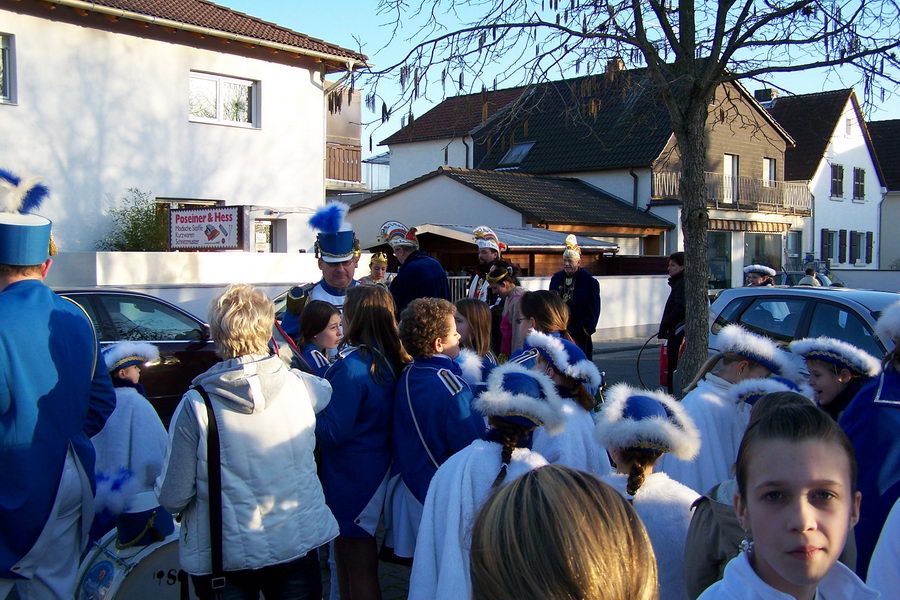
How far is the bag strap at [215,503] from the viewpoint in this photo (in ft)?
9.89

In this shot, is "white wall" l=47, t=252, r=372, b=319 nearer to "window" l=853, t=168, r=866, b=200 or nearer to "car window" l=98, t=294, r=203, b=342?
"car window" l=98, t=294, r=203, b=342

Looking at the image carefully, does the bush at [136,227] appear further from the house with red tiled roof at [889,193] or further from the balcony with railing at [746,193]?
the house with red tiled roof at [889,193]

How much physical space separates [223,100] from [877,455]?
1839cm

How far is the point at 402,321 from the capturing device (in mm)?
3885

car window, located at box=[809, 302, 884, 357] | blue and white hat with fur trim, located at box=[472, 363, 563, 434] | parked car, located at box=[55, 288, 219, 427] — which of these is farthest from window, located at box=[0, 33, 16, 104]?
blue and white hat with fur trim, located at box=[472, 363, 563, 434]

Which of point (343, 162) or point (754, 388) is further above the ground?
point (343, 162)

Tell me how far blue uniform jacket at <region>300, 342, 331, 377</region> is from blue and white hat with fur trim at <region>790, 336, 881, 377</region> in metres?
2.41

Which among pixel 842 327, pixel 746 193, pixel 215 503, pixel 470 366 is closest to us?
pixel 215 503

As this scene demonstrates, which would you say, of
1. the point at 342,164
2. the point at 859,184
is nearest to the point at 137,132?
the point at 342,164

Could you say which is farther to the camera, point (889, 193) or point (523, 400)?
point (889, 193)

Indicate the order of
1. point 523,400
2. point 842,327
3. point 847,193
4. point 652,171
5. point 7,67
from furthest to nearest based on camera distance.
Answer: point 847,193, point 652,171, point 7,67, point 842,327, point 523,400

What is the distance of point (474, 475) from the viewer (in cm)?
291

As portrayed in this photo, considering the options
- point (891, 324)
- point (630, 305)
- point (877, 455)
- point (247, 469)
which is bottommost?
point (630, 305)

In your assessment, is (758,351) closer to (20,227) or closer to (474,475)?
(474,475)
